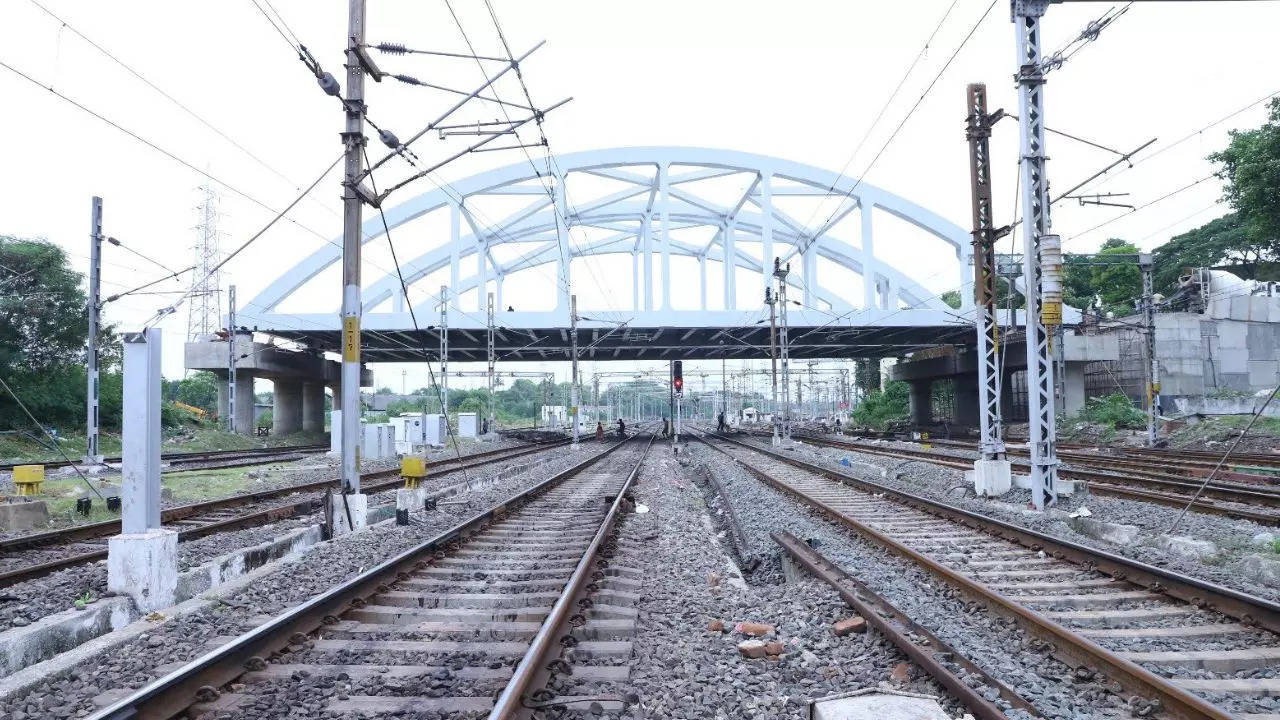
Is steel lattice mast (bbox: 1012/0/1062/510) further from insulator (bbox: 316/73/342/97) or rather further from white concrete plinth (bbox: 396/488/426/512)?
insulator (bbox: 316/73/342/97)

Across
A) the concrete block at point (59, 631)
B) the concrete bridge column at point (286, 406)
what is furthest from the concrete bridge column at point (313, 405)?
the concrete block at point (59, 631)

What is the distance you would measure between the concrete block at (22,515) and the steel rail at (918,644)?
11.8m

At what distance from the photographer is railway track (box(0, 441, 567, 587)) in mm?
8898

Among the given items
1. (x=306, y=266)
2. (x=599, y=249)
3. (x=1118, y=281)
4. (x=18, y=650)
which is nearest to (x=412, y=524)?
(x=18, y=650)

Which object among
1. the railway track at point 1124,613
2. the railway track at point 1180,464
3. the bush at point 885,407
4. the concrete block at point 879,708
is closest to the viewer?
the concrete block at point 879,708

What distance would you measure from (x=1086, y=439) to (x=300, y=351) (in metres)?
41.8

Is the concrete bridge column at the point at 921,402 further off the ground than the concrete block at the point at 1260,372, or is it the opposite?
the concrete block at the point at 1260,372

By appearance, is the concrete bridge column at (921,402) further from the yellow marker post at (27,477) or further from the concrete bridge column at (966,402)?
the yellow marker post at (27,477)

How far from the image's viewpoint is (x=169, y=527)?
38.9ft

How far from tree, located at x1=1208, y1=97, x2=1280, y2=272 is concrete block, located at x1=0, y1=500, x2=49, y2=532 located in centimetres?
4354

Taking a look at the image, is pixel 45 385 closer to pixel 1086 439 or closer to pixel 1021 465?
pixel 1021 465

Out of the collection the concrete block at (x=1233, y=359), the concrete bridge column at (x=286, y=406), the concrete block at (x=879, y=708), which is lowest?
the concrete block at (x=879, y=708)

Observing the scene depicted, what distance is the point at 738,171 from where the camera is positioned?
5353cm

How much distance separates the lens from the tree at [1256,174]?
34.4 m
